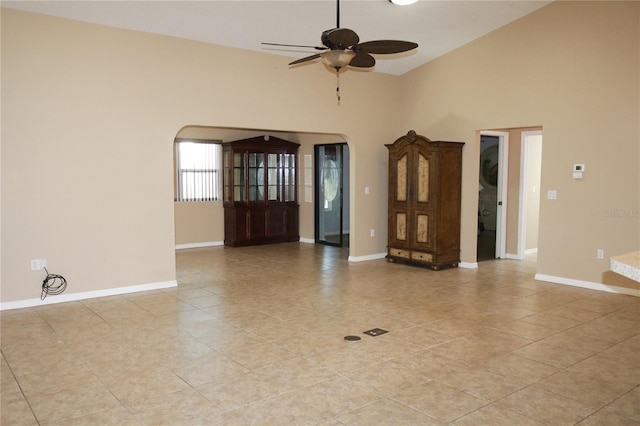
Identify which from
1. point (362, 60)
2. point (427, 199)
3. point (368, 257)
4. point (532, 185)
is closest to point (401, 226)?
point (427, 199)

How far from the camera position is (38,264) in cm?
530

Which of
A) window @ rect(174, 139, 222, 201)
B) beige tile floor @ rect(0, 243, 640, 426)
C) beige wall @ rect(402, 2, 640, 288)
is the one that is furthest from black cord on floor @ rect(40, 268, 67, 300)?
beige wall @ rect(402, 2, 640, 288)

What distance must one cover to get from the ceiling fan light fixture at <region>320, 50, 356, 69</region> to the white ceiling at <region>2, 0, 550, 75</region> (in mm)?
1389

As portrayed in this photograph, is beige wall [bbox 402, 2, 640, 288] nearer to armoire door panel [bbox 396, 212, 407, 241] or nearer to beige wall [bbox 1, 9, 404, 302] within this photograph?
armoire door panel [bbox 396, 212, 407, 241]

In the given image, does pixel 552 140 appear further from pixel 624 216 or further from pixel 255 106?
pixel 255 106

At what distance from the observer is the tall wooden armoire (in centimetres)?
715

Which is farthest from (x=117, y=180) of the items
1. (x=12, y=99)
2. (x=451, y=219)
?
(x=451, y=219)

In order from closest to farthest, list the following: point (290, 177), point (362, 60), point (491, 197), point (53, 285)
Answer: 1. point (362, 60)
2. point (53, 285)
3. point (290, 177)
4. point (491, 197)

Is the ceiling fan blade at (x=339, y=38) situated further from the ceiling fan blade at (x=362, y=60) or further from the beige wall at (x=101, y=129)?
the beige wall at (x=101, y=129)

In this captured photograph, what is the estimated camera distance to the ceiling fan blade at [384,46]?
4.27 m

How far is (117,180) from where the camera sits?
572 centimetres

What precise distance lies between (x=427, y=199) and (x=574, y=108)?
7.44ft

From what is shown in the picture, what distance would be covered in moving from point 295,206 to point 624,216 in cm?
610

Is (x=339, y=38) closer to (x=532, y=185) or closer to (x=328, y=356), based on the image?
(x=328, y=356)
